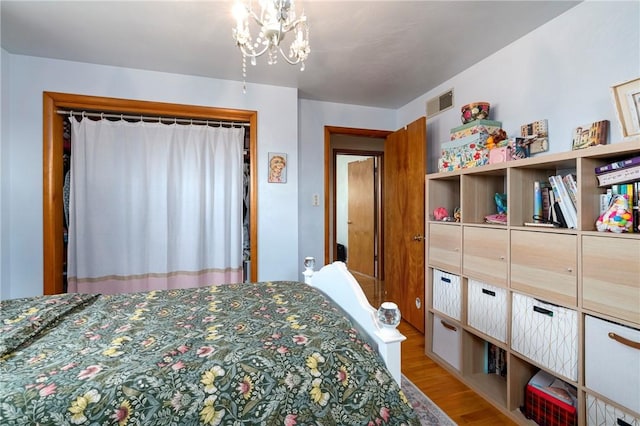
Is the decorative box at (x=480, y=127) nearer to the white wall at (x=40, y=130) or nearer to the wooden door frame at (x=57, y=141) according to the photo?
the white wall at (x=40, y=130)

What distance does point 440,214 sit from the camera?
2320 mm

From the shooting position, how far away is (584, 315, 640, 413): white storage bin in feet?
3.80

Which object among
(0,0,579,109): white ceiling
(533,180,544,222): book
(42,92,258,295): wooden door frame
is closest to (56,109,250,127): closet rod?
(42,92,258,295): wooden door frame

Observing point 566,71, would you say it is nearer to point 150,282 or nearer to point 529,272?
point 529,272

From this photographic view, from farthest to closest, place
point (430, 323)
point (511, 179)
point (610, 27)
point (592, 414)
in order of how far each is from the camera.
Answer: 1. point (430, 323)
2. point (511, 179)
3. point (610, 27)
4. point (592, 414)

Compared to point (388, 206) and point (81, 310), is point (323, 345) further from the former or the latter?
point (388, 206)

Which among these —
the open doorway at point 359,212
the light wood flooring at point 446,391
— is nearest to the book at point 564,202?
the light wood flooring at point 446,391

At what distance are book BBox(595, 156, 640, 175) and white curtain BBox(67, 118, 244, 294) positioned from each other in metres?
2.56

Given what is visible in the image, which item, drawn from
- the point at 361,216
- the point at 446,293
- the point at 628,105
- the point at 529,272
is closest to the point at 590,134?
the point at 628,105

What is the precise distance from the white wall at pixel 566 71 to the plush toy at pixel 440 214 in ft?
2.32

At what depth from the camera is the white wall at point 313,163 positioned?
10.6ft

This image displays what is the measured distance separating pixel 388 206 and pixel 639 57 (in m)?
2.16

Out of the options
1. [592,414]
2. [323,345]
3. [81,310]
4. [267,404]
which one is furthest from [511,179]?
[81,310]

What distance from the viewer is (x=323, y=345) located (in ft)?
3.17
